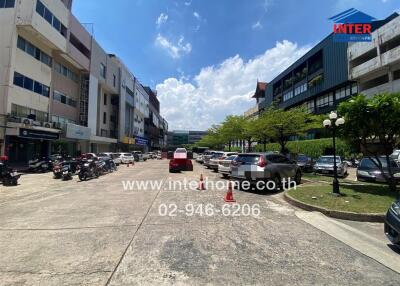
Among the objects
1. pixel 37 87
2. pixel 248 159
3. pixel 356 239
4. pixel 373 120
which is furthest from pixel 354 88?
pixel 37 87

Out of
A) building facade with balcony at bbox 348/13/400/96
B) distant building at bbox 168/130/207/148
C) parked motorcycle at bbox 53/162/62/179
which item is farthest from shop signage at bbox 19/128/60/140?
distant building at bbox 168/130/207/148

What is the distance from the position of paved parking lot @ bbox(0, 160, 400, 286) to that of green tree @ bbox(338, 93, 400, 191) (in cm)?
588

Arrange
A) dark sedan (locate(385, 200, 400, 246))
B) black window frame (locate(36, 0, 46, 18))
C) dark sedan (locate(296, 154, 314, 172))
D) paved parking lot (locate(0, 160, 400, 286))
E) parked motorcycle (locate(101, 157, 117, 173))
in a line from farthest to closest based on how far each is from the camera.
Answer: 1. black window frame (locate(36, 0, 46, 18))
2. dark sedan (locate(296, 154, 314, 172))
3. parked motorcycle (locate(101, 157, 117, 173))
4. dark sedan (locate(385, 200, 400, 246))
5. paved parking lot (locate(0, 160, 400, 286))

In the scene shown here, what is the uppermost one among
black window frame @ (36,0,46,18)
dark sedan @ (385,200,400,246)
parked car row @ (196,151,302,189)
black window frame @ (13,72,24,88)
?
black window frame @ (36,0,46,18)

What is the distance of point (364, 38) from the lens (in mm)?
36125

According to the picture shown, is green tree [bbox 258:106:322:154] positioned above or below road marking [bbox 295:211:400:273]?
above

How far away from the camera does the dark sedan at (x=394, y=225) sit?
539 centimetres

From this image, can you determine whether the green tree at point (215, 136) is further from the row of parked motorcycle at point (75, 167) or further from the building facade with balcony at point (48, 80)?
→ the row of parked motorcycle at point (75, 167)

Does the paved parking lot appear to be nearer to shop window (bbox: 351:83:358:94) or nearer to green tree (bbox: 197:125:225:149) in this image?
shop window (bbox: 351:83:358:94)

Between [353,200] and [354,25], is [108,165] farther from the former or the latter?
[354,25]

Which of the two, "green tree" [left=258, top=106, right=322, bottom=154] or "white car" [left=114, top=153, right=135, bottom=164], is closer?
"green tree" [left=258, top=106, right=322, bottom=154]

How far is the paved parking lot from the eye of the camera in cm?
414

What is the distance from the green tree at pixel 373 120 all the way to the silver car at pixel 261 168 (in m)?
3.30

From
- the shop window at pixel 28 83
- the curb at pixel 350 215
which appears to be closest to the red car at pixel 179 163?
the curb at pixel 350 215
